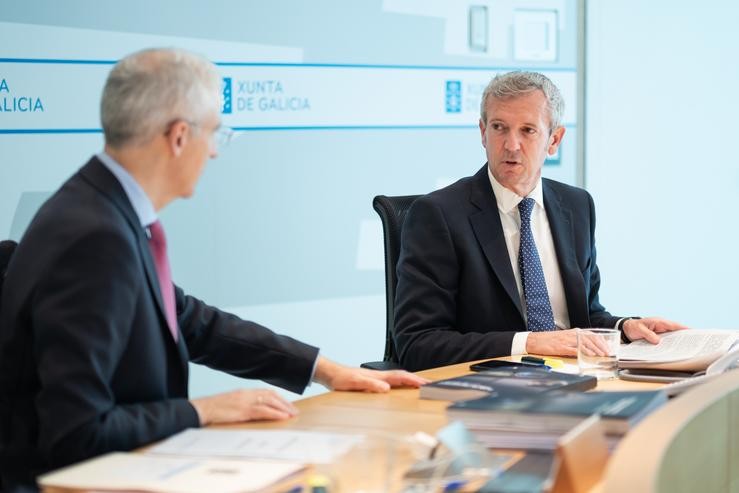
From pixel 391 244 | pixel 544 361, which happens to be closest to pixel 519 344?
pixel 544 361

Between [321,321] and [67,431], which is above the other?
[67,431]

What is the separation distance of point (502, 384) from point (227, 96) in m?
2.53

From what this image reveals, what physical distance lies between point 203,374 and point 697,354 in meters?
2.37

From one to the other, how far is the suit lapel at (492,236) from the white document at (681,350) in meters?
0.37

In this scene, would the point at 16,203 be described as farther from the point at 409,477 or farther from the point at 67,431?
the point at 409,477

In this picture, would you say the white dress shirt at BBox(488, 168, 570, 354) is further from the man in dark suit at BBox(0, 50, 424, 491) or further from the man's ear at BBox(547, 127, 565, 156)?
the man in dark suit at BBox(0, 50, 424, 491)

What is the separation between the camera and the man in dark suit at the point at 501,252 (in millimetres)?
3020

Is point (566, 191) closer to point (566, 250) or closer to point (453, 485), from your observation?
point (566, 250)

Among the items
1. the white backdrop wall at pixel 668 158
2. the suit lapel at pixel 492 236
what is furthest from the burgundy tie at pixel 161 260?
the white backdrop wall at pixel 668 158

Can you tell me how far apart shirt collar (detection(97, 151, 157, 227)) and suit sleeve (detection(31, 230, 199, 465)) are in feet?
0.41

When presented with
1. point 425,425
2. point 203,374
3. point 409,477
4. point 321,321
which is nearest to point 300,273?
point 321,321

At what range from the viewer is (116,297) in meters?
1.76

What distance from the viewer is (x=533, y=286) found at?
307cm

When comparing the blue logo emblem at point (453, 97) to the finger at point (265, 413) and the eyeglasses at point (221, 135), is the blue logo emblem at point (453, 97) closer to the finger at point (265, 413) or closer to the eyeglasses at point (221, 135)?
the eyeglasses at point (221, 135)
